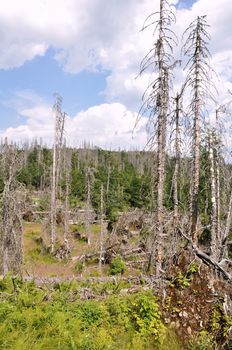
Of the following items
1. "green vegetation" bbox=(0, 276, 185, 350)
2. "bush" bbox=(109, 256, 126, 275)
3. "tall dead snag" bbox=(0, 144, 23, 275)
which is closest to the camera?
"green vegetation" bbox=(0, 276, 185, 350)

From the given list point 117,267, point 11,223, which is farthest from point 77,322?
point 117,267

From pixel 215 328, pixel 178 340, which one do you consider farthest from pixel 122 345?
pixel 215 328

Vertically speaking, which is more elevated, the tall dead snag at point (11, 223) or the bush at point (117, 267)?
the tall dead snag at point (11, 223)

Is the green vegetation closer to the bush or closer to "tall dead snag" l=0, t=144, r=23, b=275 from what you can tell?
"tall dead snag" l=0, t=144, r=23, b=275

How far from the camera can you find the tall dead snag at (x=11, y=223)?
14031 millimetres

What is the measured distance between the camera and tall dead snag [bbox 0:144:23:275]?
14.0 m

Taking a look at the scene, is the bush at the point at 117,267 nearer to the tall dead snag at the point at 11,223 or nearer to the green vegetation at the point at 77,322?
the tall dead snag at the point at 11,223

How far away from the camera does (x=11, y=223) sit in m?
13.9

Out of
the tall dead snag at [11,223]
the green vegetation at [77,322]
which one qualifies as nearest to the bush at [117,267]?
the tall dead snag at [11,223]

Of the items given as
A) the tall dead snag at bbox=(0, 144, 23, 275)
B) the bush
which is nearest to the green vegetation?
Result: the tall dead snag at bbox=(0, 144, 23, 275)

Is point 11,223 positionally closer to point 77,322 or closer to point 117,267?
point 77,322

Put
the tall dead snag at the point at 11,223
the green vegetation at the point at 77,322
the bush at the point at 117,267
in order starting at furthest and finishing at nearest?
the bush at the point at 117,267, the tall dead snag at the point at 11,223, the green vegetation at the point at 77,322

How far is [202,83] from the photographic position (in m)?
13.1

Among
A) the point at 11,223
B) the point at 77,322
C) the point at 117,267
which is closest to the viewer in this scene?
the point at 77,322
